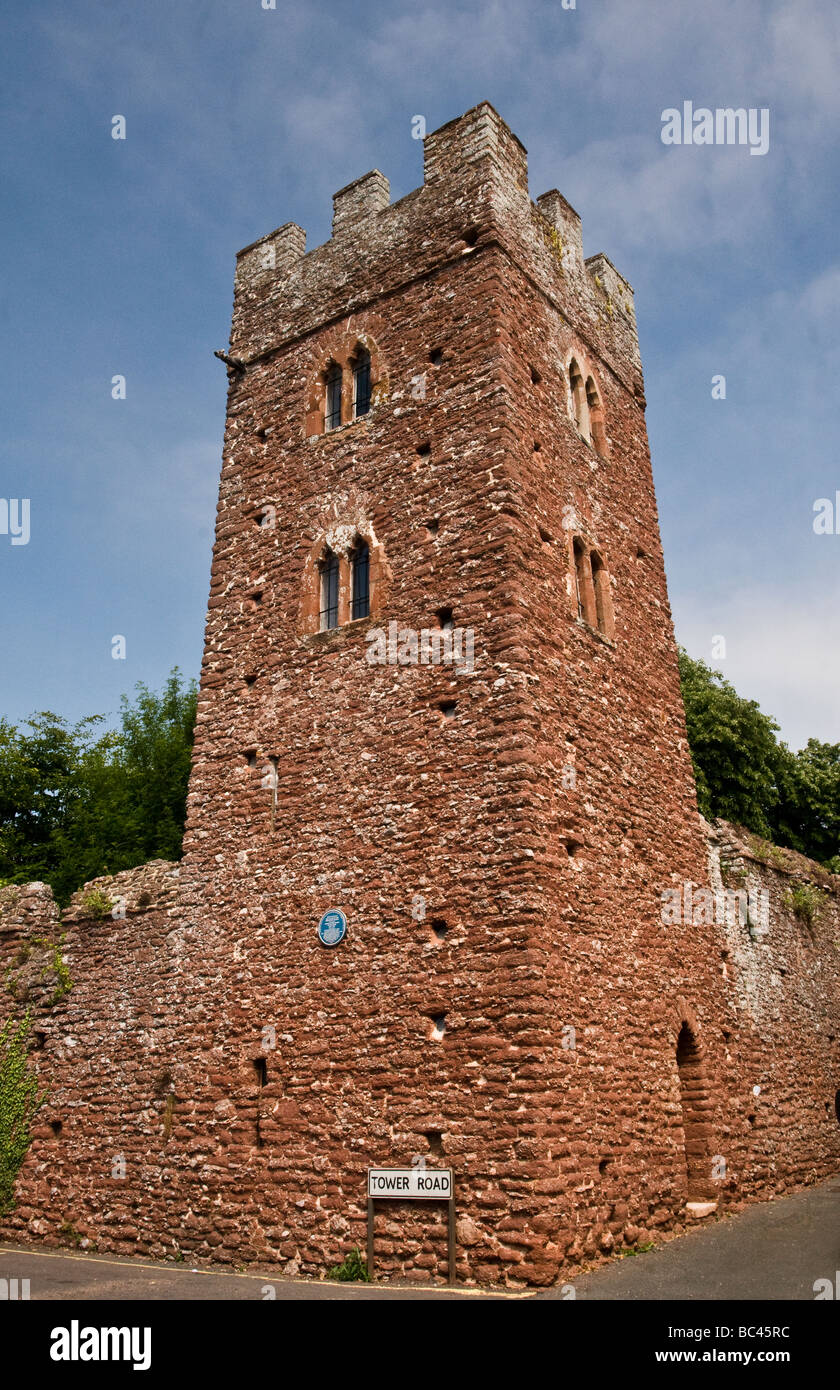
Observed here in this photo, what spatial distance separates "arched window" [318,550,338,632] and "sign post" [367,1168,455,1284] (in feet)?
20.3

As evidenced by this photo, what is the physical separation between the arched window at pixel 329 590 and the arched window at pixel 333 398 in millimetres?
2159

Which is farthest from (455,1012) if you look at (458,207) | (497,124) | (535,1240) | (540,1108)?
(497,124)

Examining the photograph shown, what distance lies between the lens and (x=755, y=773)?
79.7 ft

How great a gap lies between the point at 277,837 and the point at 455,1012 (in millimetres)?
3329

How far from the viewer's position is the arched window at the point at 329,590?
1249 cm

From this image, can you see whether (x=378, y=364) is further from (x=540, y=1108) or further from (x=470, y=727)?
(x=540, y=1108)

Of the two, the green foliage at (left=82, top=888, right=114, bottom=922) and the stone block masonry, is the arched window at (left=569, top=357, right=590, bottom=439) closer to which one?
the stone block masonry

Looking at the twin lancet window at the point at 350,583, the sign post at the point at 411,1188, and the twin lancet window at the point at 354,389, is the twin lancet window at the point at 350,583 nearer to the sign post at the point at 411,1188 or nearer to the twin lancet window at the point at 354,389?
the twin lancet window at the point at 354,389

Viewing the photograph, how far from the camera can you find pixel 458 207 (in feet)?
42.5

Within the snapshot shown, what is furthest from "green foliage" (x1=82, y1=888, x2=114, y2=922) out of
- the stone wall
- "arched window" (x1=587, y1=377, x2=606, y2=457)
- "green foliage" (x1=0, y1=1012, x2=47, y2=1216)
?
"arched window" (x1=587, y1=377, x2=606, y2=457)

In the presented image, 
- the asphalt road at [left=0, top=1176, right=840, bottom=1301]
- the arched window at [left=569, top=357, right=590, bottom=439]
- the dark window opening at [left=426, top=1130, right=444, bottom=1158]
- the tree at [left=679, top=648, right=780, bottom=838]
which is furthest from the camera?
the tree at [left=679, top=648, right=780, bottom=838]

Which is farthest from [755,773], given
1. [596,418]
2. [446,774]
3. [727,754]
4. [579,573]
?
[446,774]

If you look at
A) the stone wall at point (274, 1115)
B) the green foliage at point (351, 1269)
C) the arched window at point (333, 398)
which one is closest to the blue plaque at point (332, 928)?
the stone wall at point (274, 1115)

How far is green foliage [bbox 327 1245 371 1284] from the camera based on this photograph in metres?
8.93
